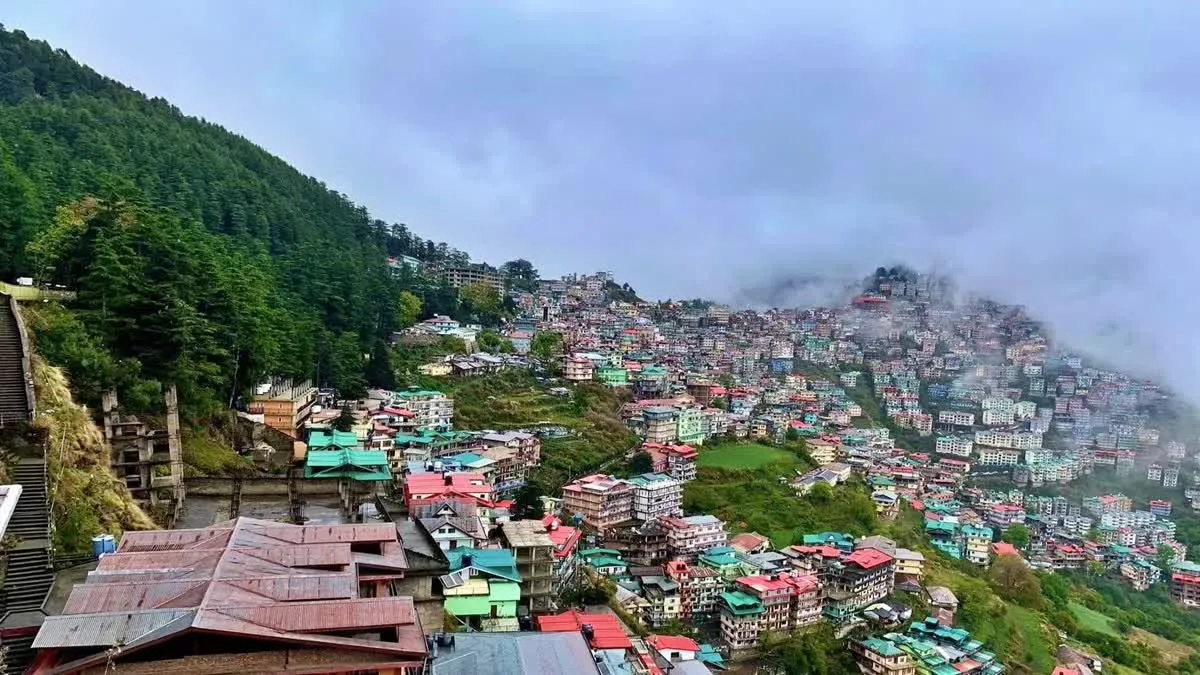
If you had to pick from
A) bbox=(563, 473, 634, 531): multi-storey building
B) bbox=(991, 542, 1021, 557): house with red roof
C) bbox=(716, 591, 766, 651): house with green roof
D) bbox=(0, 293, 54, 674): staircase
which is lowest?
bbox=(991, 542, 1021, 557): house with red roof

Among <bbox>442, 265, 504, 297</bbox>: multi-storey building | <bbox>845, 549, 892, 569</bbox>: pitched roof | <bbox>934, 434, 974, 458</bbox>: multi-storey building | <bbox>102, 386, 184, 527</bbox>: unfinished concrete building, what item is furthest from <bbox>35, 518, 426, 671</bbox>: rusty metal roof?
<bbox>934, 434, 974, 458</bbox>: multi-storey building

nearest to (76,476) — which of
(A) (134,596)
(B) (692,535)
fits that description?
(A) (134,596)

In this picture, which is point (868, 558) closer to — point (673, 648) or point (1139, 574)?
point (673, 648)

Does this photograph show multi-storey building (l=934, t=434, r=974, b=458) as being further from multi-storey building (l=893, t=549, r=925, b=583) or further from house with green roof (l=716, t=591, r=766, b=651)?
house with green roof (l=716, t=591, r=766, b=651)

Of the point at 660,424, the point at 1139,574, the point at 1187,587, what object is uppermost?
the point at 660,424

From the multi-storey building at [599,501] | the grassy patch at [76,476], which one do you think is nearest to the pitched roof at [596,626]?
the grassy patch at [76,476]

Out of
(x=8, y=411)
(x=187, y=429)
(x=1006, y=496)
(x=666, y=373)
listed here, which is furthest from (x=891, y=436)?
(x=8, y=411)
